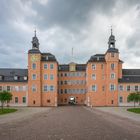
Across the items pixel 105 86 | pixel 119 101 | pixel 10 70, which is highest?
pixel 10 70

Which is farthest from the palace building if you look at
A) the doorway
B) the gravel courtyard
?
the gravel courtyard

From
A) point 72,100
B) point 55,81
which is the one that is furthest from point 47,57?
point 72,100

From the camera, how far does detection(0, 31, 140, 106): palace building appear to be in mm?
68062

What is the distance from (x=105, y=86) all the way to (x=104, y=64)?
649cm

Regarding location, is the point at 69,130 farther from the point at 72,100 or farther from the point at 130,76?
the point at 72,100

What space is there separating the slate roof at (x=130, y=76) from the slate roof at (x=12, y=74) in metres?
29.2

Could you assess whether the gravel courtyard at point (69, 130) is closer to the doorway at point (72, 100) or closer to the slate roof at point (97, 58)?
the slate roof at point (97, 58)

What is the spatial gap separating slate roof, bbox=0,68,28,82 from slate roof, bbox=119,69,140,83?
29.2m

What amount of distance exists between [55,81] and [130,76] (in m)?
22.7

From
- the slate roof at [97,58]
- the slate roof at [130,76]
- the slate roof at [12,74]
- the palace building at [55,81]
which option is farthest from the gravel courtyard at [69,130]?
the slate roof at [12,74]

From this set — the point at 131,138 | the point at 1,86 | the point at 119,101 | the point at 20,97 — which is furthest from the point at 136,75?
the point at 131,138

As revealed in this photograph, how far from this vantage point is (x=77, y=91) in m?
85.2

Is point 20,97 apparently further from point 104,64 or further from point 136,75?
point 136,75

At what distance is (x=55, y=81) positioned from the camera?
70125 mm
